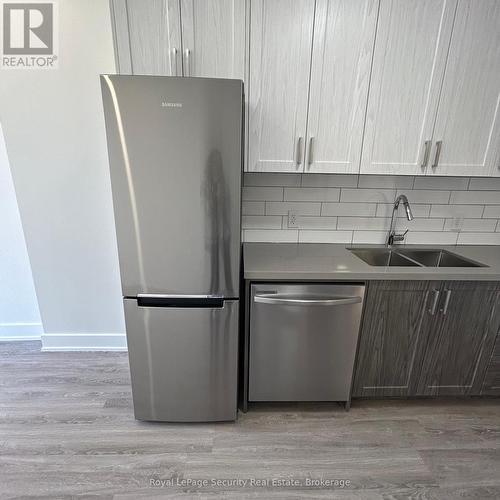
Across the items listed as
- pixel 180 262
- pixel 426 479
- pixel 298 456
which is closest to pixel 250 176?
pixel 180 262

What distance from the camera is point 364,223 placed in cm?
201

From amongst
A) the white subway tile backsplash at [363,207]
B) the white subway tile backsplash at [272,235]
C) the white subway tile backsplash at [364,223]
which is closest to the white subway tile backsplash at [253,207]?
the white subway tile backsplash at [363,207]

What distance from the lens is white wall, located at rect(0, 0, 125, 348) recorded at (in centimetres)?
171

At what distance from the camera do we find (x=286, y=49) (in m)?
1.43

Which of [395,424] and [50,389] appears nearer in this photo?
[395,424]

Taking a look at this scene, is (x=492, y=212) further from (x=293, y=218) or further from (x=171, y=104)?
(x=171, y=104)

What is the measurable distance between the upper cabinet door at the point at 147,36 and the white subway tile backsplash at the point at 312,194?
38.1 inches

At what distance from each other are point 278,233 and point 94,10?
1.74m

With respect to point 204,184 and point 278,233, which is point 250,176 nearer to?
point 278,233

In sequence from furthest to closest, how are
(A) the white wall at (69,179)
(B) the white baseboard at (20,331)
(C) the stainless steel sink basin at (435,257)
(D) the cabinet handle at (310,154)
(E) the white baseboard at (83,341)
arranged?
(B) the white baseboard at (20,331) < (E) the white baseboard at (83,341) < (C) the stainless steel sink basin at (435,257) < (A) the white wall at (69,179) < (D) the cabinet handle at (310,154)

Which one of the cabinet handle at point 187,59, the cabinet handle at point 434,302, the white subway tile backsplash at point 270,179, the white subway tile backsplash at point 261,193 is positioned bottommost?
the cabinet handle at point 434,302

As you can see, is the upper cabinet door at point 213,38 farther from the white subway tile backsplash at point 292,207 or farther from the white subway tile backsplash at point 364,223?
the white subway tile backsplash at point 364,223

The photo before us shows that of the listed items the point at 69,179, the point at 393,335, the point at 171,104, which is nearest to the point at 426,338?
the point at 393,335

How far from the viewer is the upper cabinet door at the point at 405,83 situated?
140 cm
